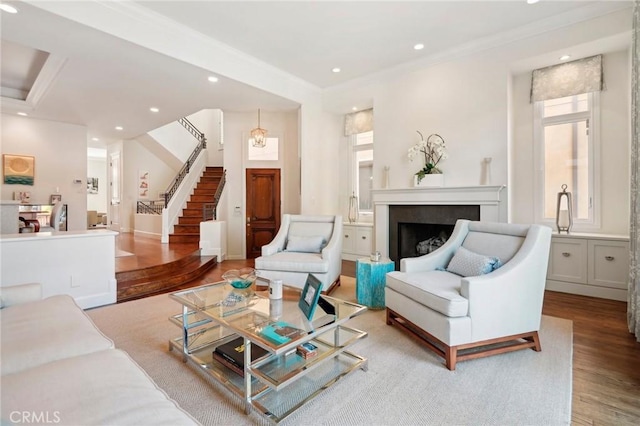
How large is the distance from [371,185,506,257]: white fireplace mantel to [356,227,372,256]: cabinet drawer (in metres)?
0.52

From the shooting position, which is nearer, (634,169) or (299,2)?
(634,169)

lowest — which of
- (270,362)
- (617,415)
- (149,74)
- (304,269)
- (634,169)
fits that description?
(617,415)

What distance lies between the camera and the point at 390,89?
16.8 feet

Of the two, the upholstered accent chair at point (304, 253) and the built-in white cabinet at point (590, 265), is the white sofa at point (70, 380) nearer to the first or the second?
the upholstered accent chair at point (304, 253)

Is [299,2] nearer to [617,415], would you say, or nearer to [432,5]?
[432,5]

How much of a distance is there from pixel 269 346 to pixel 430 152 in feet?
13.2

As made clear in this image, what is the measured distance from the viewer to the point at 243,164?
255 inches

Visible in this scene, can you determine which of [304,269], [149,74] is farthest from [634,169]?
[149,74]

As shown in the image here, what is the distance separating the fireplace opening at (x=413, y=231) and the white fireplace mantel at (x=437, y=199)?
9 centimetres

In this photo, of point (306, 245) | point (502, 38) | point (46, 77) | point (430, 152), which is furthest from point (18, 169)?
point (502, 38)

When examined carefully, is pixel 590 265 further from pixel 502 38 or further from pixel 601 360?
pixel 502 38

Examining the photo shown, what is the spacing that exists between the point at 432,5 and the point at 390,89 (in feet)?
5.69

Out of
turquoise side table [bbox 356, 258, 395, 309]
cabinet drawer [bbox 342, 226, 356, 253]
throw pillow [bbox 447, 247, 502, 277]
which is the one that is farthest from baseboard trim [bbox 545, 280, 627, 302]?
cabinet drawer [bbox 342, 226, 356, 253]

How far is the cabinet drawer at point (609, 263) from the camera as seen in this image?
11.6 feet
